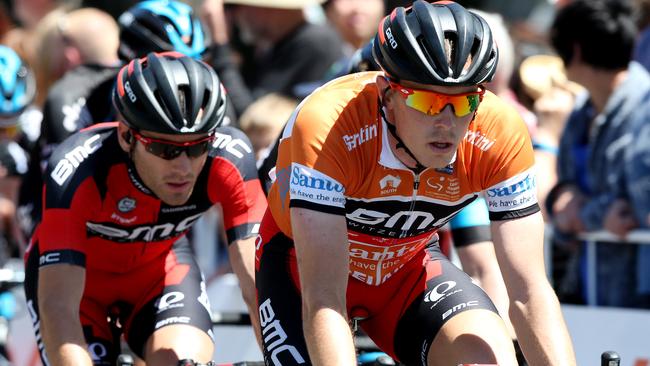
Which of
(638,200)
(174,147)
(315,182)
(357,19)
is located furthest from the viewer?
(357,19)

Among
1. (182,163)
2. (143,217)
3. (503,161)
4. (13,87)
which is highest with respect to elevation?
(503,161)

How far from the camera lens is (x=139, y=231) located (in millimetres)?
6523

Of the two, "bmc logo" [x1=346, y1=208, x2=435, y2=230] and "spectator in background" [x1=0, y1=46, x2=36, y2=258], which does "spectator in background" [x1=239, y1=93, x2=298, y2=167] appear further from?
"bmc logo" [x1=346, y1=208, x2=435, y2=230]

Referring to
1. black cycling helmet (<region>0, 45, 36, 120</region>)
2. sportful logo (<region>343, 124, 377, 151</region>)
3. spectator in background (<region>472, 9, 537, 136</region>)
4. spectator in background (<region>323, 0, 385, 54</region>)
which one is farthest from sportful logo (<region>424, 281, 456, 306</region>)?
black cycling helmet (<region>0, 45, 36, 120</region>)

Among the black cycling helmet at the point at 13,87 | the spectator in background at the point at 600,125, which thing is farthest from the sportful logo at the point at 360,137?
the black cycling helmet at the point at 13,87

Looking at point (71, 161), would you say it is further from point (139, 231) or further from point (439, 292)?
point (439, 292)

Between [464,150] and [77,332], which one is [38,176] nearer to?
[77,332]

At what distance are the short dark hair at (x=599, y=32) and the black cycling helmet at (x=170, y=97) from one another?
310cm

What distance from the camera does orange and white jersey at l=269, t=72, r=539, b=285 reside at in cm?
493

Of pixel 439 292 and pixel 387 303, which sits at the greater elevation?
pixel 439 292

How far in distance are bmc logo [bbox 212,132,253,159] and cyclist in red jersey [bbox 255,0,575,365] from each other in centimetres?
75

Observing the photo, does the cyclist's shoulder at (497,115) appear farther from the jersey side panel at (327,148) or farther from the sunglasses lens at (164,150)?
the sunglasses lens at (164,150)

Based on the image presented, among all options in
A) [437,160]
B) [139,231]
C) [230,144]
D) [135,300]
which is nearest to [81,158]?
[139,231]

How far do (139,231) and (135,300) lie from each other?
1.36 feet
